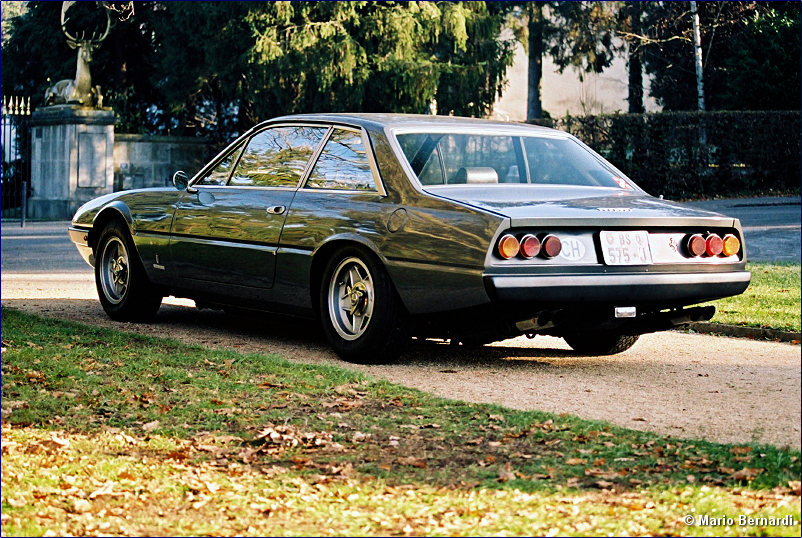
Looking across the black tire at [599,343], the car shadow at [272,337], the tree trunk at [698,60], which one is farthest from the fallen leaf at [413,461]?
the tree trunk at [698,60]

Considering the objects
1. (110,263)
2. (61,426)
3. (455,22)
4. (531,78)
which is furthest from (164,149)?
(61,426)

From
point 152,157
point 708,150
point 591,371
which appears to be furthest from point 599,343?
point 152,157

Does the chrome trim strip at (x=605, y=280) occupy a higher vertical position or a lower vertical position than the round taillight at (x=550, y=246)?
lower

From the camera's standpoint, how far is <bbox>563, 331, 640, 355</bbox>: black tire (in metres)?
8.98

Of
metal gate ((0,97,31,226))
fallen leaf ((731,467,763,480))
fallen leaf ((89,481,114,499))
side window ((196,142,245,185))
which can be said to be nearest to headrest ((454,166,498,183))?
side window ((196,142,245,185))

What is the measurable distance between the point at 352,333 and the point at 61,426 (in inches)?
103

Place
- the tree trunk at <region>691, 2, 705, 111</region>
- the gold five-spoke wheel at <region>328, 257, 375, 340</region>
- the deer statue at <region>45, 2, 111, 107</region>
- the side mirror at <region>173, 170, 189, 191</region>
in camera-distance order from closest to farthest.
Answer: the gold five-spoke wheel at <region>328, 257, 375, 340</region> → the side mirror at <region>173, 170, 189, 191</region> → the deer statue at <region>45, 2, 111, 107</region> → the tree trunk at <region>691, 2, 705, 111</region>

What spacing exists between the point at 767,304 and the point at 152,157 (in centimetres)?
2364

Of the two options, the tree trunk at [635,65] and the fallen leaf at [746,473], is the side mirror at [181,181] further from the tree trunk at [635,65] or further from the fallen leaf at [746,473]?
the tree trunk at [635,65]

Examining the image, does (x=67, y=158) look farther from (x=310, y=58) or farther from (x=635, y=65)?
(x=635, y=65)

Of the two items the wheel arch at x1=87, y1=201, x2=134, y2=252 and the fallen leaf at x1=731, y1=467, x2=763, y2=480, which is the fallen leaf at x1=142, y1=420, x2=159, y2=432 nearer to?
the fallen leaf at x1=731, y1=467, x2=763, y2=480

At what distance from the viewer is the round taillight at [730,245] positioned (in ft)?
26.1

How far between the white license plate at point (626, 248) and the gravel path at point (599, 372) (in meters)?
0.73

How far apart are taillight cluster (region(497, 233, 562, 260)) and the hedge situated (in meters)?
23.9
